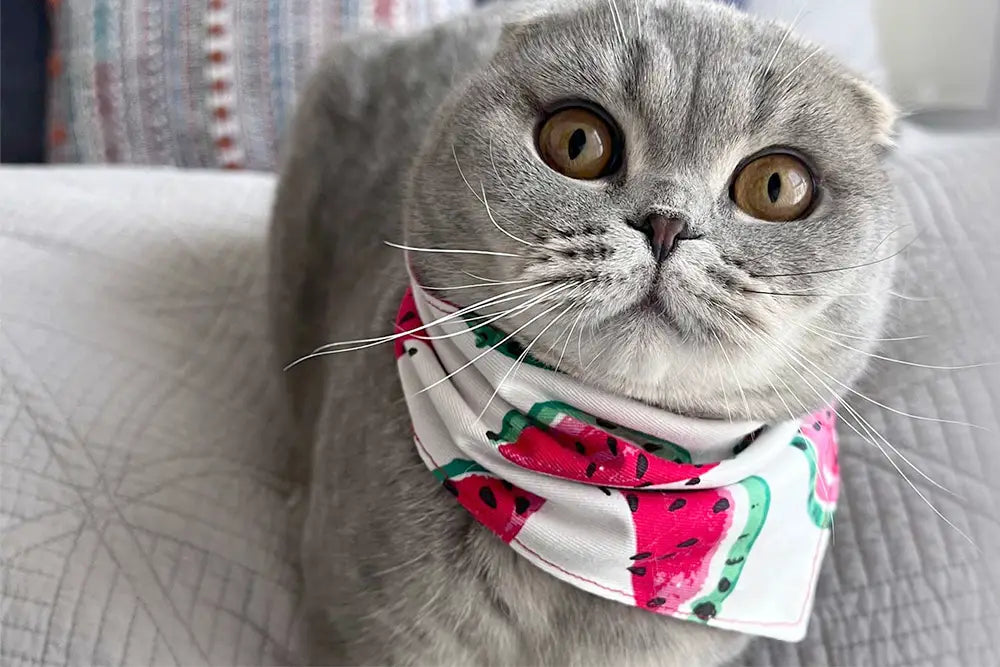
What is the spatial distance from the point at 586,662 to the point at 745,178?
43 cm

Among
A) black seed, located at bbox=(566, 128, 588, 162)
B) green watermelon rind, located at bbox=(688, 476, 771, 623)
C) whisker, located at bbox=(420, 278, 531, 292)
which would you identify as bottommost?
green watermelon rind, located at bbox=(688, 476, 771, 623)

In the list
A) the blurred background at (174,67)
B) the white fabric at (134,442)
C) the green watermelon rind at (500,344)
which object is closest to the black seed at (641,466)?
the green watermelon rind at (500,344)

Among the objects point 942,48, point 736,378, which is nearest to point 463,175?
point 736,378

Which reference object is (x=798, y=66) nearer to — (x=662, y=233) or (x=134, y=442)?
(x=662, y=233)

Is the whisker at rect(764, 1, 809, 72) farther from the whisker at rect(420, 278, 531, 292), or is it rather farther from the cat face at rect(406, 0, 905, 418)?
the whisker at rect(420, 278, 531, 292)

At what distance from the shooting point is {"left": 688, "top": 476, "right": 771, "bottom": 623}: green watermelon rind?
75 centimetres

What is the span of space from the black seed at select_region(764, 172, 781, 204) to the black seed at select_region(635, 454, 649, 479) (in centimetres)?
23

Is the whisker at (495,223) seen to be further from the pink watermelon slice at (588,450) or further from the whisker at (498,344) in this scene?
the pink watermelon slice at (588,450)

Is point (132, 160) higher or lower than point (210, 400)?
higher

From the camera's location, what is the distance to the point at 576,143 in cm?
65

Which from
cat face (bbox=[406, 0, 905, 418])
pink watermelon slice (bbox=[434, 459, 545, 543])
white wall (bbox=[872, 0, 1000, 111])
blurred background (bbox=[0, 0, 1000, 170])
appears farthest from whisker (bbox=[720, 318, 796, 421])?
white wall (bbox=[872, 0, 1000, 111])

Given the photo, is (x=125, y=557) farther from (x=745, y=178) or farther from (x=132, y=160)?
(x=132, y=160)

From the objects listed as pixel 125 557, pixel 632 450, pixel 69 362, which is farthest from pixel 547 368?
pixel 69 362

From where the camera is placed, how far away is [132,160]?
163cm
